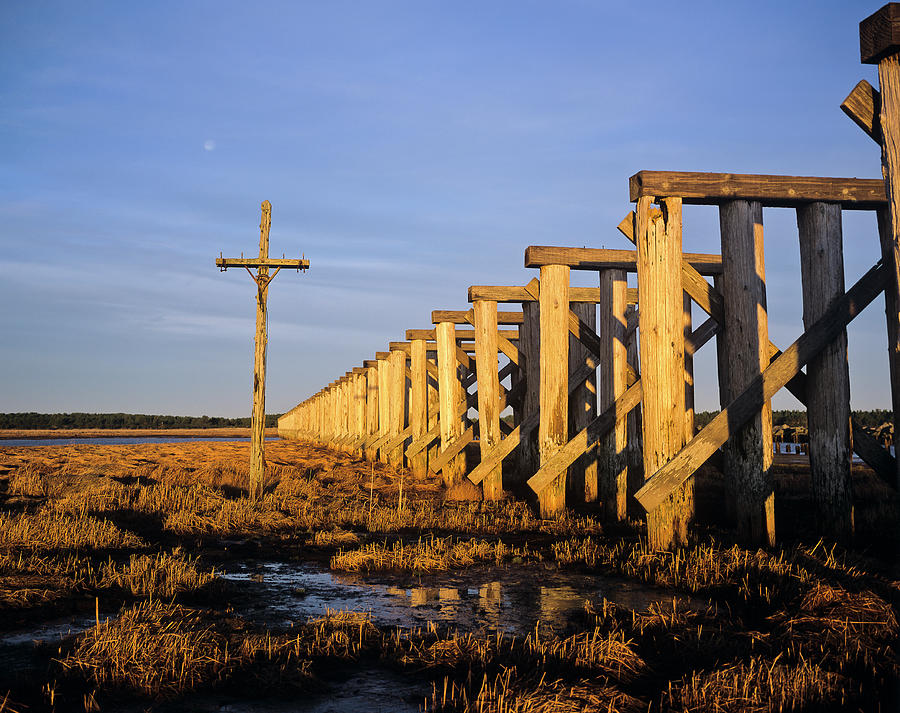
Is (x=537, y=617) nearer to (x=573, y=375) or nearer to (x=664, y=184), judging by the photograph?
(x=664, y=184)

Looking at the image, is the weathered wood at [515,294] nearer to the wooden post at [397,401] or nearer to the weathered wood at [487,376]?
the weathered wood at [487,376]

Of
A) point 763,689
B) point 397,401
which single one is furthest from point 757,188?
point 397,401

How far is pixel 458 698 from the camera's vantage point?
136 inches

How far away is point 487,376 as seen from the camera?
12961mm

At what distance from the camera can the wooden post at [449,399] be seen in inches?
594

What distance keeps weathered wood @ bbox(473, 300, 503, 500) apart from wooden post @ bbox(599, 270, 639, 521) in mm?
2657

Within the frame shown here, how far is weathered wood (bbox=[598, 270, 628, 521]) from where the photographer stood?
10.1 meters

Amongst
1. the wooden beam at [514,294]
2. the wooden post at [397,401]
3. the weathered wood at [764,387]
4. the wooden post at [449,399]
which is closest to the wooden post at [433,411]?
the wooden post at [397,401]

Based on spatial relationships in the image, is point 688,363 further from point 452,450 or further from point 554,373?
point 452,450

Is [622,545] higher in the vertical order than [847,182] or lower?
lower

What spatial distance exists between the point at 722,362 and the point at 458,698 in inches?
341

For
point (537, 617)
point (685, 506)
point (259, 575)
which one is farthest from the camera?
point (685, 506)

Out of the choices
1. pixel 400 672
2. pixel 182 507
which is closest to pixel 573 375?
pixel 182 507

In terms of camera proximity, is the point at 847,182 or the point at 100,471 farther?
the point at 100,471
